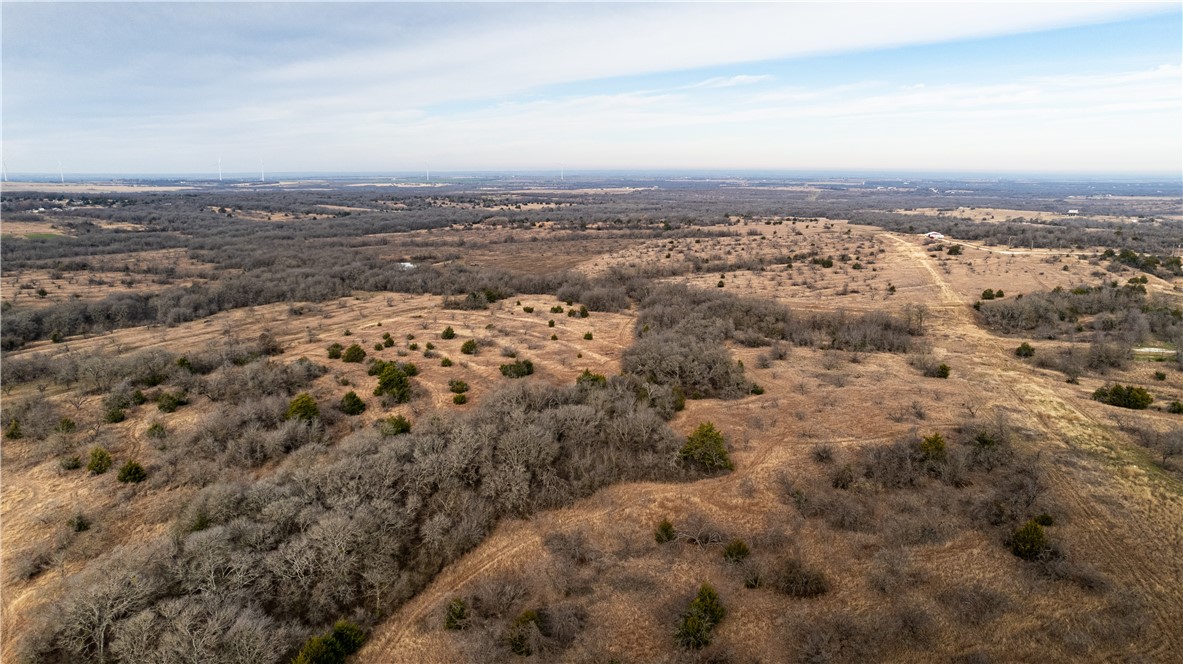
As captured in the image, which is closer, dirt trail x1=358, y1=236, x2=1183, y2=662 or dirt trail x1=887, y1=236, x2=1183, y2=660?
dirt trail x1=358, y1=236, x2=1183, y2=662

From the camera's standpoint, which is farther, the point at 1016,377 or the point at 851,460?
the point at 1016,377

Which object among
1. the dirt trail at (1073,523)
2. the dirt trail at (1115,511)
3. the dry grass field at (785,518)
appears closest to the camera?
the dry grass field at (785,518)

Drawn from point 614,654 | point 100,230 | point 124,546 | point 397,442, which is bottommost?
point 614,654

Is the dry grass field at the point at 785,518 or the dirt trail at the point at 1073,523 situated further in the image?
the dirt trail at the point at 1073,523

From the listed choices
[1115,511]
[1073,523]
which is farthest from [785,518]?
[1115,511]

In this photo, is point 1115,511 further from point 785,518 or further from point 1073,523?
point 785,518

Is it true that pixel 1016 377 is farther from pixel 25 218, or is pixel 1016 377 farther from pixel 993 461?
pixel 25 218

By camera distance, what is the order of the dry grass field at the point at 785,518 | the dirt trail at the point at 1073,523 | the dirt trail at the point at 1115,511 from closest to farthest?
1. the dry grass field at the point at 785,518
2. the dirt trail at the point at 1073,523
3. the dirt trail at the point at 1115,511

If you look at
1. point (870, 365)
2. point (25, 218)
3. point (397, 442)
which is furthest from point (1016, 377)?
point (25, 218)
